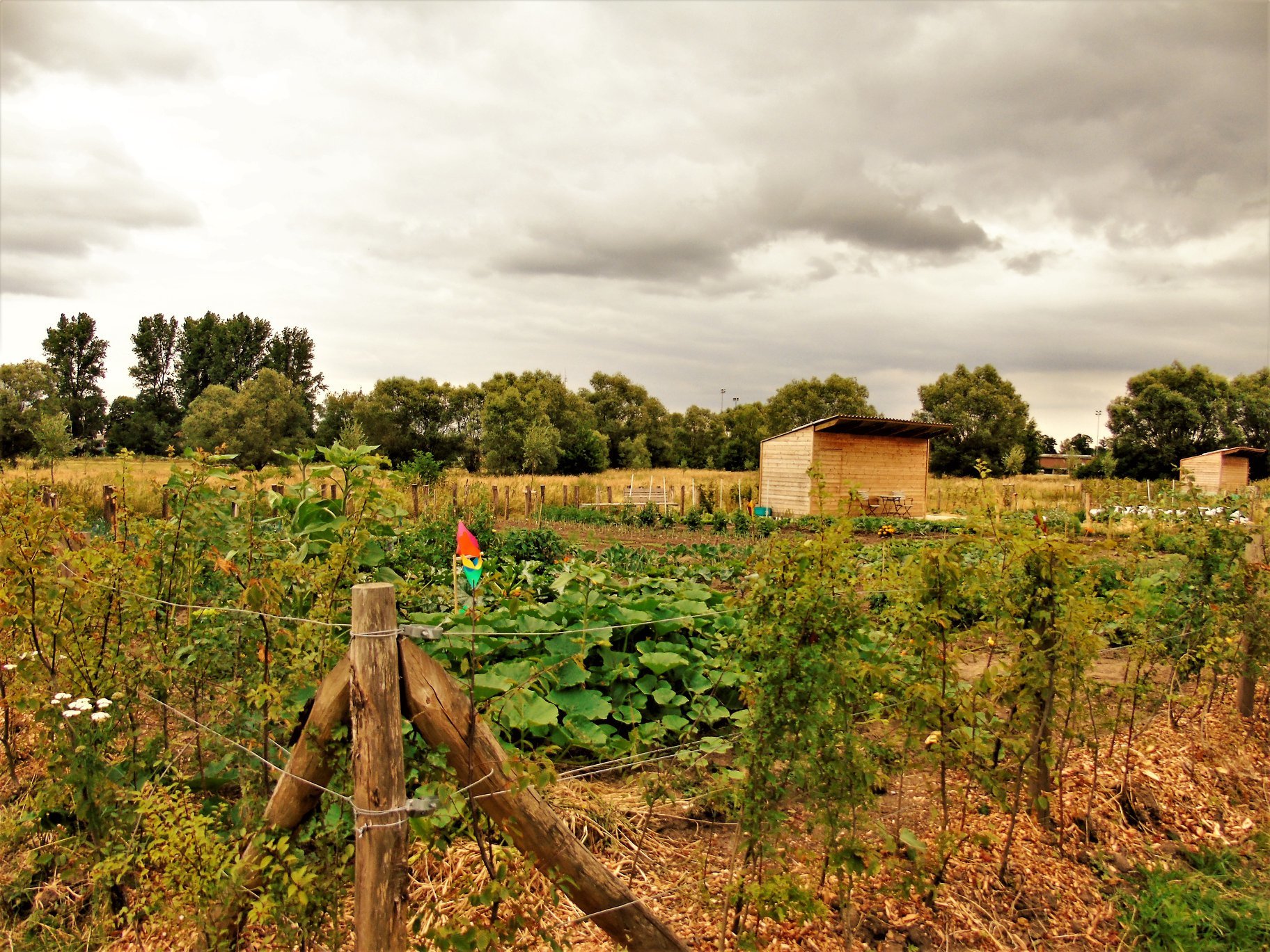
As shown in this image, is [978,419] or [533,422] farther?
[978,419]

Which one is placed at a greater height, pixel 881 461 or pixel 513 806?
pixel 881 461

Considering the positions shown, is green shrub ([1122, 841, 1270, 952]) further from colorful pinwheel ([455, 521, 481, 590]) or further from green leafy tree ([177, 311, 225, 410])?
green leafy tree ([177, 311, 225, 410])

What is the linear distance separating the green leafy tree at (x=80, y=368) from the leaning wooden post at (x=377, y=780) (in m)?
66.6

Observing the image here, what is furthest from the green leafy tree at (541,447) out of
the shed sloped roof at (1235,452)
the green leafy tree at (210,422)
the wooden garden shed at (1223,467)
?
the shed sloped roof at (1235,452)

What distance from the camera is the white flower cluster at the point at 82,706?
271cm

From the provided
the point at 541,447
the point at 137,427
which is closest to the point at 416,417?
the point at 541,447

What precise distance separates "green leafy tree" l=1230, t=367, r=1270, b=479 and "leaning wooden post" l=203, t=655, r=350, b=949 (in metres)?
58.0

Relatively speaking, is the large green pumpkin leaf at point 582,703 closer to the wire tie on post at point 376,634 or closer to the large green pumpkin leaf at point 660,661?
the large green pumpkin leaf at point 660,661

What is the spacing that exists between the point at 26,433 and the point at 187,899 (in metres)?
43.2

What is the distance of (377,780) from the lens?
1.97 m

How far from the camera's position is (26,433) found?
1407 inches

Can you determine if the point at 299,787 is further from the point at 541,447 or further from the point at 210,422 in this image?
the point at 210,422

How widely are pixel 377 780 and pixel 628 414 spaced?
66265mm

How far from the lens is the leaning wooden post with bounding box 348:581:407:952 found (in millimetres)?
1967
